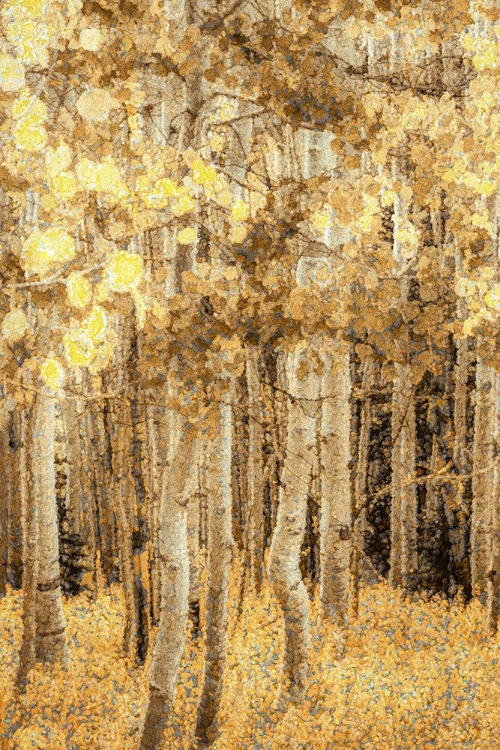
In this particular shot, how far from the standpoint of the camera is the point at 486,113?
416 cm

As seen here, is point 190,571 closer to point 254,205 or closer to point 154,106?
point 254,205

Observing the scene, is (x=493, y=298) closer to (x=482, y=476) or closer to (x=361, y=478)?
(x=482, y=476)

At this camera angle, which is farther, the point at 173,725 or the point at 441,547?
the point at 441,547

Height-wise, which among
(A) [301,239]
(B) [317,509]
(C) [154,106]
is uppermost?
(C) [154,106]

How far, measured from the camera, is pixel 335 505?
4395 mm

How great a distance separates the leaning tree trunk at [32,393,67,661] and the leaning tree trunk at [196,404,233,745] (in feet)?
2.71

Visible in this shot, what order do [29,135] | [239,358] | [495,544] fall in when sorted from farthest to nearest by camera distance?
[495,544] → [239,358] → [29,135]

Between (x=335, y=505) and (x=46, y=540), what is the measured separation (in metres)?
1.63

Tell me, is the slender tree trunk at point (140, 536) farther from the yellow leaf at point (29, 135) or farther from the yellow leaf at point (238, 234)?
the yellow leaf at point (29, 135)

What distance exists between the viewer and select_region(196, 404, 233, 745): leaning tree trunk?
13.4ft

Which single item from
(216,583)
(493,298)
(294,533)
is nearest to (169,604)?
(216,583)

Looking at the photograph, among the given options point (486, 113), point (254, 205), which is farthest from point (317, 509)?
point (486, 113)

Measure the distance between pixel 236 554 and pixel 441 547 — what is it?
1504 millimetres

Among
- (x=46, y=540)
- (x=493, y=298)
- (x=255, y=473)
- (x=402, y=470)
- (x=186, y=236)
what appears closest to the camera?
(x=186, y=236)
